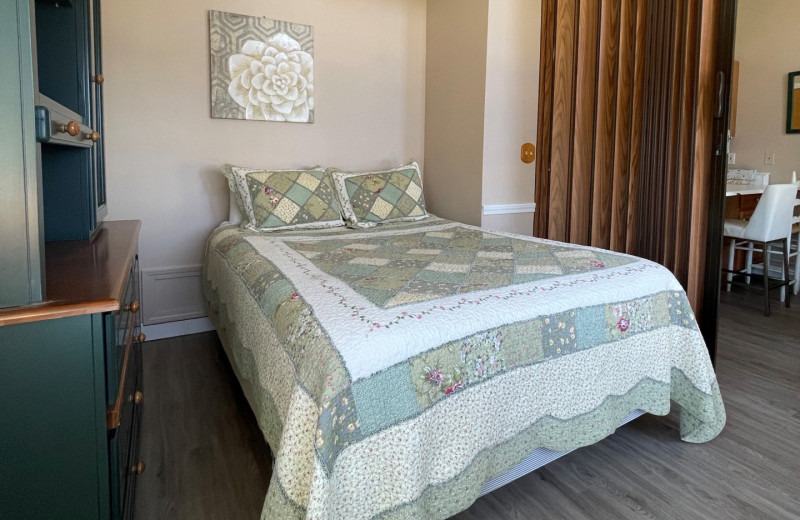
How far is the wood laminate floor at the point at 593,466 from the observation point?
1.56 m

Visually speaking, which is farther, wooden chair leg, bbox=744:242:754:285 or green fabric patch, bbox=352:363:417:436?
wooden chair leg, bbox=744:242:754:285

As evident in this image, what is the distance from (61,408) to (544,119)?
3180mm

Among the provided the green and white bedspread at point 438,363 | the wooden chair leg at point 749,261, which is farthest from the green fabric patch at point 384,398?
the wooden chair leg at point 749,261

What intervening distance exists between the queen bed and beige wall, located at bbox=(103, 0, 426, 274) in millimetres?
1047

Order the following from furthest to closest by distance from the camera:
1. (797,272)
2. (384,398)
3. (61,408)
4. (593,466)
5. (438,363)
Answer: (797,272) → (593,466) → (438,363) → (384,398) → (61,408)

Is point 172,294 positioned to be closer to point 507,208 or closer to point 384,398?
point 507,208

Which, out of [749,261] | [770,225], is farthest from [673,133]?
[749,261]

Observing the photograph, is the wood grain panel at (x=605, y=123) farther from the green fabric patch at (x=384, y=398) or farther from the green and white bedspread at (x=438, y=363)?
the green fabric patch at (x=384, y=398)

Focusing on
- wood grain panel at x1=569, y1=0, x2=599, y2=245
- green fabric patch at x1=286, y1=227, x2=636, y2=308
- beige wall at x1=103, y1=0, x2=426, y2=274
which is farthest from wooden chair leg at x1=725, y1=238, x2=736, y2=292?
beige wall at x1=103, y1=0, x2=426, y2=274

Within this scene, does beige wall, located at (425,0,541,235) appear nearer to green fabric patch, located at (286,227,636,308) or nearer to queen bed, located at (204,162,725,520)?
green fabric patch, located at (286,227,636,308)

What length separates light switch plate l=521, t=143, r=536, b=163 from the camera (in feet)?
11.3

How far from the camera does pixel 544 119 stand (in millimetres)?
3432

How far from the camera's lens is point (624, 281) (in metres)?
1.75

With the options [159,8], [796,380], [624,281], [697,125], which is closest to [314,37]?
[159,8]
